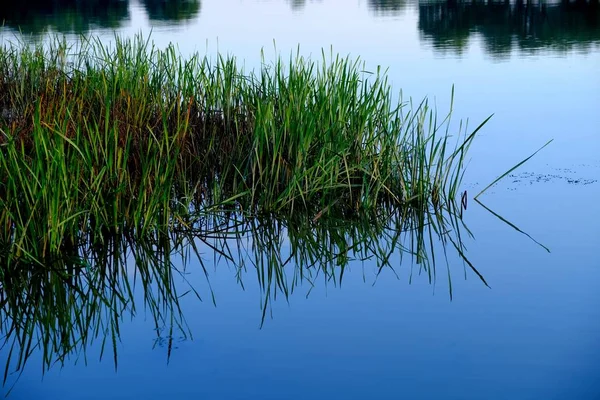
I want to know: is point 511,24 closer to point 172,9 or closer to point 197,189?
point 172,9

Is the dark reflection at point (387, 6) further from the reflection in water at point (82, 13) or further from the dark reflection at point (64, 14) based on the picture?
the dark reflection at point (64, 14)

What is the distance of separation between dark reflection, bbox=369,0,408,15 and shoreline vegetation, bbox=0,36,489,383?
16.8m

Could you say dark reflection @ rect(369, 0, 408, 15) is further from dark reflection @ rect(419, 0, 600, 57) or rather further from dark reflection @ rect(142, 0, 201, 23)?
dark reflection @ rect(142, 0, 201, 23)

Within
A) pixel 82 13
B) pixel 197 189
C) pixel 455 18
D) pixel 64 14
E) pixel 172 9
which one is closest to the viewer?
pixel 197 189

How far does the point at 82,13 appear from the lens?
867 inches

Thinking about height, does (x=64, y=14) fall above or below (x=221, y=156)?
above

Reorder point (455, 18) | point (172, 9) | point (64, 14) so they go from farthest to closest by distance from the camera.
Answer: point (172, 9), point (64, 14), point (455, 18)

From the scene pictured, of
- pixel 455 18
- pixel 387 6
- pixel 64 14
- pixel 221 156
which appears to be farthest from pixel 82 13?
pixel 221 156

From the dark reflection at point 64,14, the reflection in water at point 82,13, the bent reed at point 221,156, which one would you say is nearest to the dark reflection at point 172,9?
the reflection in water at point 82,13

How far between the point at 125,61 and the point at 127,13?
17.3 meters

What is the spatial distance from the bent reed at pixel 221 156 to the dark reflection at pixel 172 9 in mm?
15498

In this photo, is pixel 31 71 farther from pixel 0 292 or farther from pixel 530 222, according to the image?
pixel 530 222

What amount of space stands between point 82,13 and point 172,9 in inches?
94.7

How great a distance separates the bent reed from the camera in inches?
171
